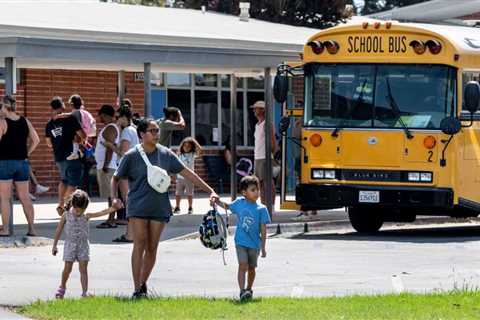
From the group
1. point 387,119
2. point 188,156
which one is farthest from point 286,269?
point 188,156

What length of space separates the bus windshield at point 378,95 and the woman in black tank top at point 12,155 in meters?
4.71

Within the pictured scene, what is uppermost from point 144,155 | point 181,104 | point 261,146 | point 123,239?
point 181,104

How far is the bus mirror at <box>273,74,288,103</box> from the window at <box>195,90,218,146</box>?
37.6 ft

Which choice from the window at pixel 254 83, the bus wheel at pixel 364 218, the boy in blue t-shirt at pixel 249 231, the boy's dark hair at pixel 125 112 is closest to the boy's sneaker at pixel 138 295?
the boy in blue t-shirt at pixel 249 231

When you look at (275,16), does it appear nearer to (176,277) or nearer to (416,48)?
(416,48)

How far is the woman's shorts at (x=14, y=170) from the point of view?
18.0 m

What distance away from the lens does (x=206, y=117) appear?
31.9m

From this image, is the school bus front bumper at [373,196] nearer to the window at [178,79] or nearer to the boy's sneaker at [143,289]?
the boy's sneaker at [143,289]

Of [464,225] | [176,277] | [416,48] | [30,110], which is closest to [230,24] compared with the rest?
[30,110]

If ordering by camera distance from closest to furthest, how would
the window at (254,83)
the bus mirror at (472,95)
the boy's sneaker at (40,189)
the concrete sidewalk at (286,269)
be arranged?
1. the concrete sidewalk at (286,269)
2. the bus mirror at (472,95)
3. the boy's sneaker at (40,189)
4. the window at (254,83)

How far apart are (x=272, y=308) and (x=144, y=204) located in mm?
1815

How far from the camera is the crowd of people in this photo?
12.8 metres

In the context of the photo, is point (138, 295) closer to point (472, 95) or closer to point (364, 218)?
point (472, 95)

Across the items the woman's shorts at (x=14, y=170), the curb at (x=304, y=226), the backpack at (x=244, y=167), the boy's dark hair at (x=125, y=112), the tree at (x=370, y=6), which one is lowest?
the curb at (x=304, y=226)
